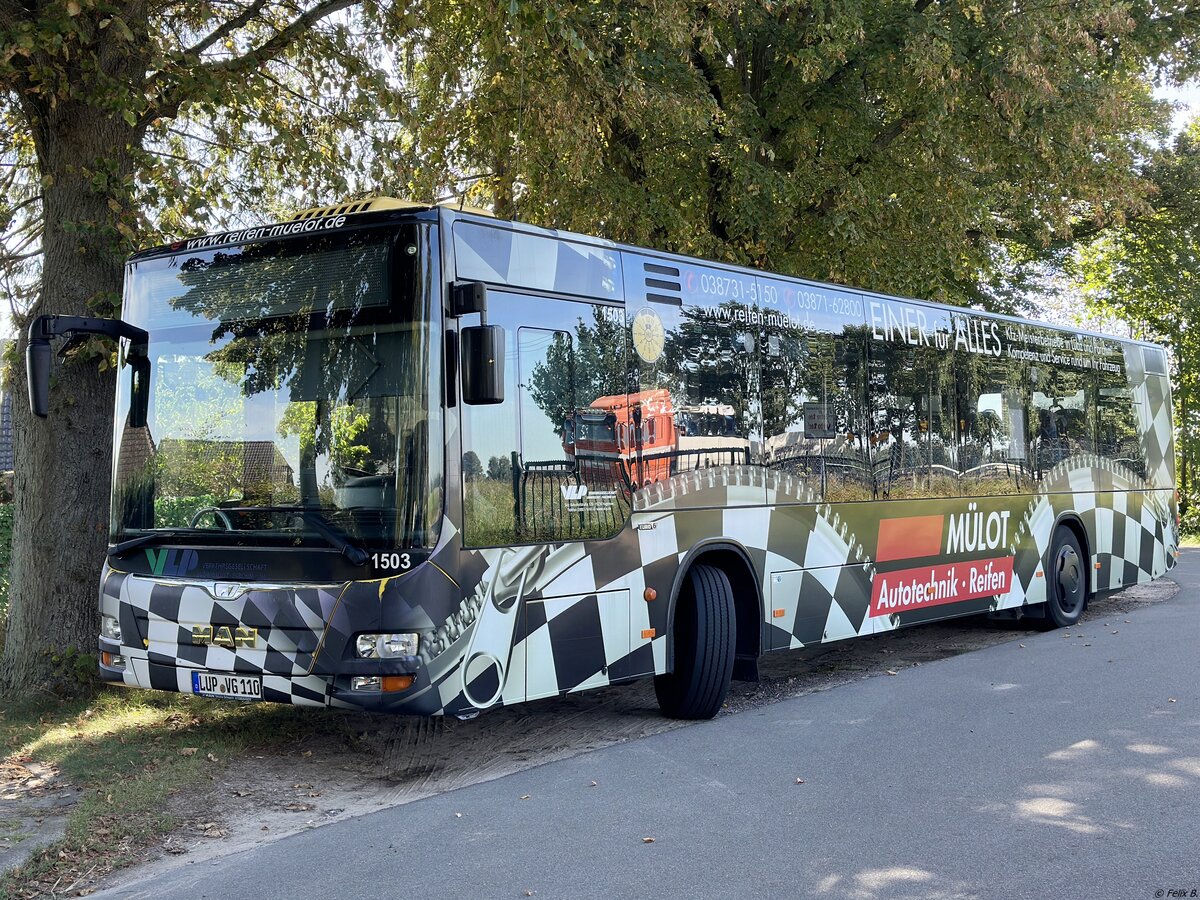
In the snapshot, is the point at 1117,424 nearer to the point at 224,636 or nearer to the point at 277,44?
the point at 277,44

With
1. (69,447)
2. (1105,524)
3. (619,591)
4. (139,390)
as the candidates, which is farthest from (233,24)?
(1105,524)

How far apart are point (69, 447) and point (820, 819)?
6.28m

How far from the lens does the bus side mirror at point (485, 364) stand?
6703 millimetres

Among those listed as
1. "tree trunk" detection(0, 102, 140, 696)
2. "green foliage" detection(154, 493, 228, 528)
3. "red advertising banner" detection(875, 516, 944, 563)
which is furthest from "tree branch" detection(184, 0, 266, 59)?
"red advertising banner" detection(875, 516, 944, 563)

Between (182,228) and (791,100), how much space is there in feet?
26.3

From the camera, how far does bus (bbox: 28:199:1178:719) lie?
6750 mm

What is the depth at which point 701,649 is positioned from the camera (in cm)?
855

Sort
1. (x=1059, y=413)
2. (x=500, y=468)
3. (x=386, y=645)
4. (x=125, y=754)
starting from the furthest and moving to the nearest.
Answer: (x=1059, y=413) → (x=125, y=754) → (x=500, y=468) → (x=386, y=645)

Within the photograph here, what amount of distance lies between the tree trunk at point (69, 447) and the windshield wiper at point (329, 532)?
3099mm

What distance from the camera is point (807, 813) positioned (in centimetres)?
612

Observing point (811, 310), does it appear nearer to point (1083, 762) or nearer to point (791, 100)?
point (1083, 762)

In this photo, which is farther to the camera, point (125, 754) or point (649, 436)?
point (649, 436)

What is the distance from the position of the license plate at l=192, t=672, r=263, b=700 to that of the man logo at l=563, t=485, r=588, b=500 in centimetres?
204

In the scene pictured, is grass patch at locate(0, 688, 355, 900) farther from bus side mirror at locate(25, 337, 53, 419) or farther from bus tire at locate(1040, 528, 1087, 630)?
bus tire at locate(1040, 528, 1087, 630)
